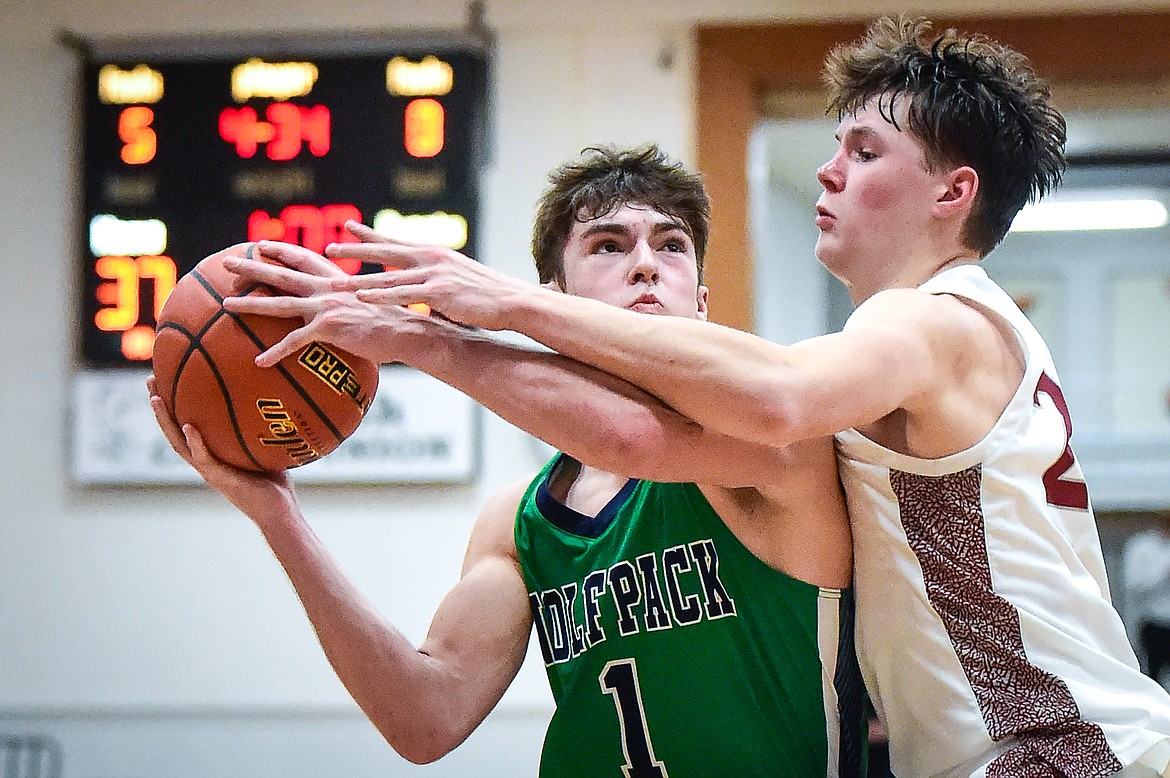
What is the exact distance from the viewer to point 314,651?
4758 millimetres

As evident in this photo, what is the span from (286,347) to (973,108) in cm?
108

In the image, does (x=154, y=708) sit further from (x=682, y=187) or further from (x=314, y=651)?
(x=682, y=187)

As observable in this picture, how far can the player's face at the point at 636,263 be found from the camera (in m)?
2.34

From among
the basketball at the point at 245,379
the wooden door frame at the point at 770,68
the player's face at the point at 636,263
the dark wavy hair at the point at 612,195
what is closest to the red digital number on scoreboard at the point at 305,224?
the wooden door frame at the point at 770,68

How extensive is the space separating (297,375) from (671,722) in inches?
31.1

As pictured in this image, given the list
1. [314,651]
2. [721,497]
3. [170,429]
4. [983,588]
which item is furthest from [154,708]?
[983,588]

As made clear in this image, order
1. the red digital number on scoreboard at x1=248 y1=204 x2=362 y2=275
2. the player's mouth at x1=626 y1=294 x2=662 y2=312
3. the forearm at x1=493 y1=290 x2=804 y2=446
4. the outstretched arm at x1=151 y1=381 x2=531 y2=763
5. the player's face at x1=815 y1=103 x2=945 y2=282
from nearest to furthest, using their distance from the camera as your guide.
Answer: the forearm at x1=493 y1=290 x2=804 y2=446 < the player's face at x1=815 y1=103 x2=945 y2=282 < the outstretched arm at x1=151 y1=381 x2=531 y2=763 < the player's mouth at x1=626 y1=294 x2=662 y2=312 < the red digital number on scoreboard at x1=248 y1=204 x2=362 y2=275

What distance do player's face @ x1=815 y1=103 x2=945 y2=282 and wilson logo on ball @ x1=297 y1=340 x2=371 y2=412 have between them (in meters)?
0.76

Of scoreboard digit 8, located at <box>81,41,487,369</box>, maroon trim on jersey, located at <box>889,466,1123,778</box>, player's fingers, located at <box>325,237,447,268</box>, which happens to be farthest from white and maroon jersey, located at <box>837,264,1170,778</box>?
scoreboard digit 8, located at <box>81,41,487,369</box>

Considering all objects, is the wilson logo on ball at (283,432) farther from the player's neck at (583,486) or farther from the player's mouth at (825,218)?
the player's mouth at (825,218)

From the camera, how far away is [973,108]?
2.01 metres

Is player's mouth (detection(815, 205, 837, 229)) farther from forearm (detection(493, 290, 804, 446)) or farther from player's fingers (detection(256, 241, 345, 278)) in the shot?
player's fingers (detection(256, 241, 345, 278))

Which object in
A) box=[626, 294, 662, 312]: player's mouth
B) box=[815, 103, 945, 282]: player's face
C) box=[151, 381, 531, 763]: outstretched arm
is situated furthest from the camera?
box=[626, 294, 662, 312]: player's mouth

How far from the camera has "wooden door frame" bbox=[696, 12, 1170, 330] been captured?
470 cm
